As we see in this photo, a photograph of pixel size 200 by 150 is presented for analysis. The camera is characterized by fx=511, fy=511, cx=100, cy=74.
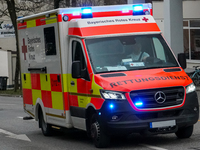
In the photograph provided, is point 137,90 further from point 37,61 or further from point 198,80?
point 198,80

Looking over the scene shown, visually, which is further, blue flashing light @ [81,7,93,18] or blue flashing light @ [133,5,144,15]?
blue flashing light @ [133,5,144,15]

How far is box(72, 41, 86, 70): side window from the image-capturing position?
9.22 m

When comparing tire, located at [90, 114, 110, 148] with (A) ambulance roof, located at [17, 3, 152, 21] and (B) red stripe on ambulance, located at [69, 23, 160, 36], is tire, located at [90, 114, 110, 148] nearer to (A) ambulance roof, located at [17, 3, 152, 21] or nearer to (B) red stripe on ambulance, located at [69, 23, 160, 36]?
(B) red stripe on ambulance, located at [69, 23, 160, 36]

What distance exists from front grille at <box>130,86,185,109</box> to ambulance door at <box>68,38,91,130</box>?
3.31 ft

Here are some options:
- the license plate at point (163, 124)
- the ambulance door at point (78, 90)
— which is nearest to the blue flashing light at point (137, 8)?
the ambulance door at point (78, 90)

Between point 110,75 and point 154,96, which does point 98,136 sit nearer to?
point 110,75

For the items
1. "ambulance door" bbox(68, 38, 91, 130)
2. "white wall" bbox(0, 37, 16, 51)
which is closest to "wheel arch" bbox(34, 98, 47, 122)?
"ambulance door" bbox(68, 38, 91, 130)

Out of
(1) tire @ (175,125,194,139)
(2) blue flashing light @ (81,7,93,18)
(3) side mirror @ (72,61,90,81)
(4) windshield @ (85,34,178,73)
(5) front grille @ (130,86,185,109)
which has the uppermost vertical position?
(2) blue flashing light @ (81,7,93,18)

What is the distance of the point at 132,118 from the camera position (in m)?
8.23

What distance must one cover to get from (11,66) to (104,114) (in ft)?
125

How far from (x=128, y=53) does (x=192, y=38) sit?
23.6 m

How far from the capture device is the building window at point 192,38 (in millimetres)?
31594

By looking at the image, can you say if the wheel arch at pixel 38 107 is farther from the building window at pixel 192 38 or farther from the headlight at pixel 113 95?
the building window at pixel 192 38

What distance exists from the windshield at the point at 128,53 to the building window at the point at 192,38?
22514mm
